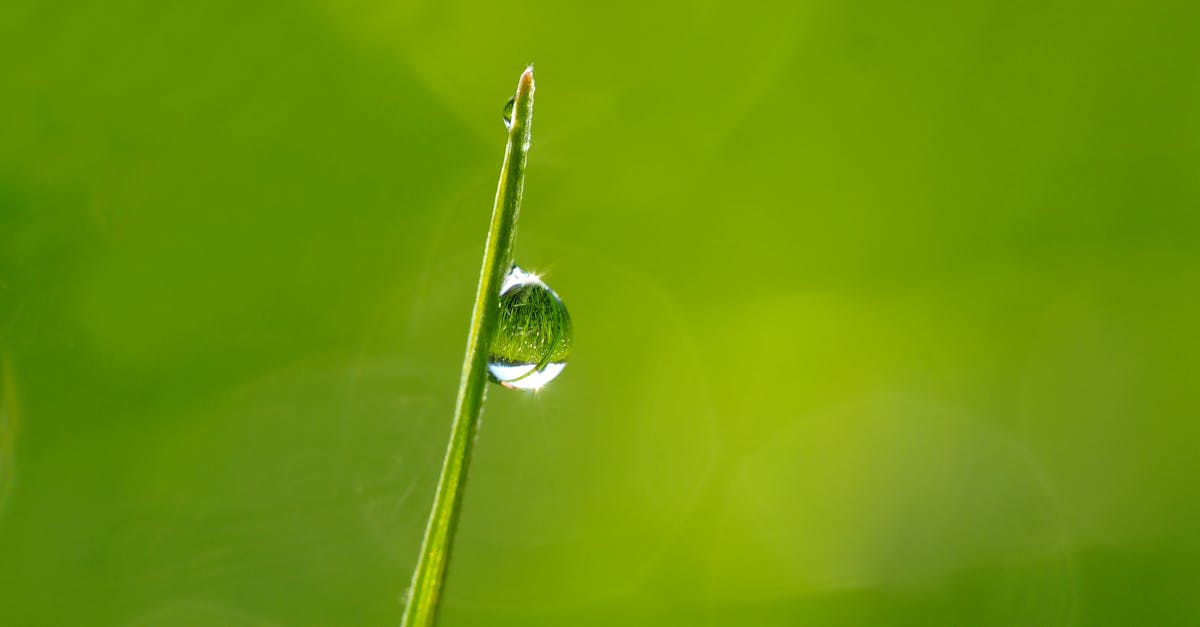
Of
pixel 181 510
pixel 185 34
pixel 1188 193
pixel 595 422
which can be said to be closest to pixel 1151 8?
pixel 1188 193

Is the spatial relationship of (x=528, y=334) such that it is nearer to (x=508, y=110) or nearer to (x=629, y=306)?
(x=508, y=110)

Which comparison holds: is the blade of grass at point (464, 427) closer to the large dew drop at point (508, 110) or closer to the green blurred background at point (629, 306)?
the large dew drop at point (508, 110)

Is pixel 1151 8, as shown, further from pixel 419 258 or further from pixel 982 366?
pixel 419 258

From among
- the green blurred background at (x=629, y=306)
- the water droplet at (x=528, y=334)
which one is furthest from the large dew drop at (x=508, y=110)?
the green blurred background at (x=629, y=306)

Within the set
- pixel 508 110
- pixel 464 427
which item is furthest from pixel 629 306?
pixel 464 427

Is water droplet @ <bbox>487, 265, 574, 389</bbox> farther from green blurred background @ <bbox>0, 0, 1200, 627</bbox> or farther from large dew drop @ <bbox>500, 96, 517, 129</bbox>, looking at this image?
green blurred background @ <bbox>0, 0, 1200, 627</bbox>
